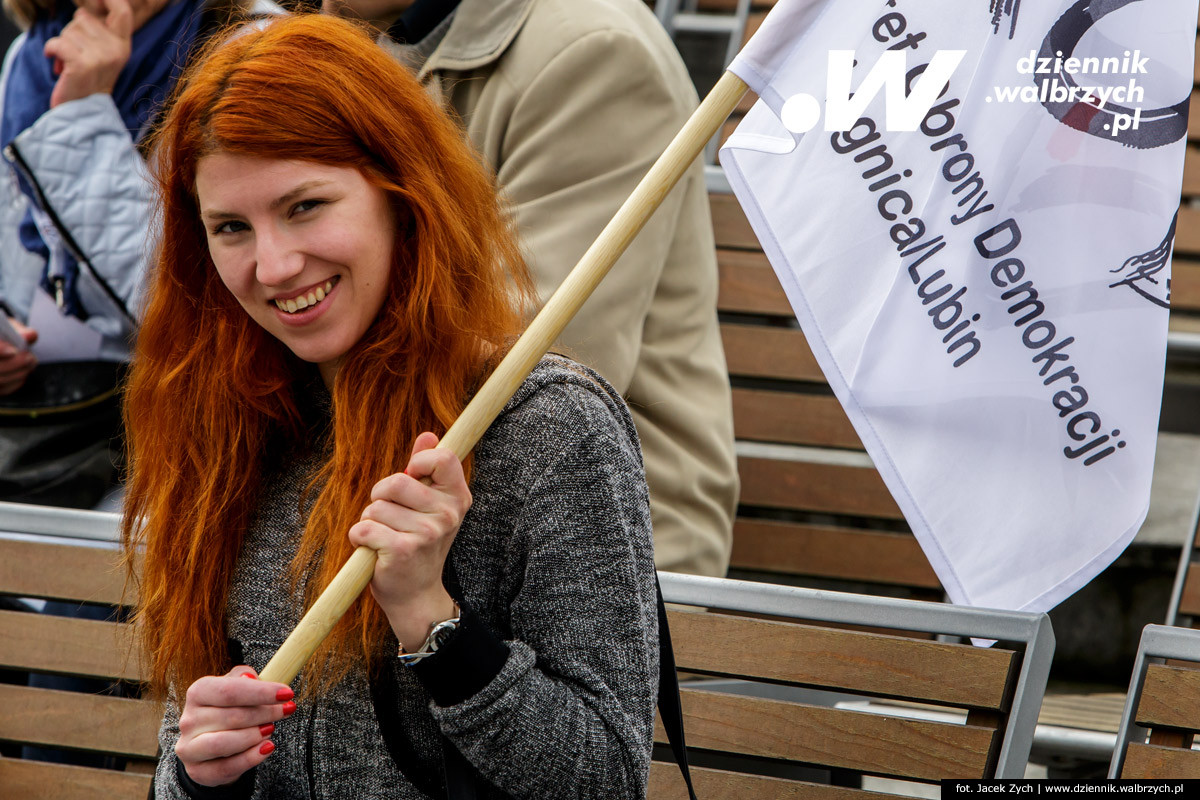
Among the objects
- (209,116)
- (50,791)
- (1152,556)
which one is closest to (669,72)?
(209,116)

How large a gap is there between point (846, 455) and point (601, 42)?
1.23 metres

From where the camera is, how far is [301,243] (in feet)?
4.55

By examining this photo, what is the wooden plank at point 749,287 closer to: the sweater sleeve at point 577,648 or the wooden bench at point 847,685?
the wooden bench at point 847,685

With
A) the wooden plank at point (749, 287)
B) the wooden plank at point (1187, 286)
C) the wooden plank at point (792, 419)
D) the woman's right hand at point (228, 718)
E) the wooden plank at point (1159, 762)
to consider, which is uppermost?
the wooden plank at point (1187, 286)

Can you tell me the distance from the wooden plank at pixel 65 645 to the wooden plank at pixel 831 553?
4.45ft

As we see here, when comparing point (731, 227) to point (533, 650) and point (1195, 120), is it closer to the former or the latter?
point (1195, 120)

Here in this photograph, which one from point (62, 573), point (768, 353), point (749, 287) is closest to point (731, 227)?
point (749, 287)

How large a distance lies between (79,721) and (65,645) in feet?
0.39

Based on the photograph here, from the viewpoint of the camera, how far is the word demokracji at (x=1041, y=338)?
1.74m

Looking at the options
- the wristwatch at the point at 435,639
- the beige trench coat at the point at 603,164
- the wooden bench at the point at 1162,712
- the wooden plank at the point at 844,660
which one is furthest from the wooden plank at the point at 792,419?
the wristwatch at the point at 435,639

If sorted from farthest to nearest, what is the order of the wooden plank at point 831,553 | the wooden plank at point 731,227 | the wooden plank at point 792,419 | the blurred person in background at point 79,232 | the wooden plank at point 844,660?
Result: the wooden plank at point 731,227 → the wooden plank at point 792,419 → the wooden plank at point 831,553 → the blurred person in background at point 79,232 → the wooden plank at point 844,660

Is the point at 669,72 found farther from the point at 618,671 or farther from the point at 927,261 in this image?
the point at 618,671

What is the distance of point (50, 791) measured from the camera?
2.05 m

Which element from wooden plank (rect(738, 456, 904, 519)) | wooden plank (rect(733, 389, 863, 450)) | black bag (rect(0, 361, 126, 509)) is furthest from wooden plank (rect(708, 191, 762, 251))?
black bag (rect(0, 361, 126, 509))
